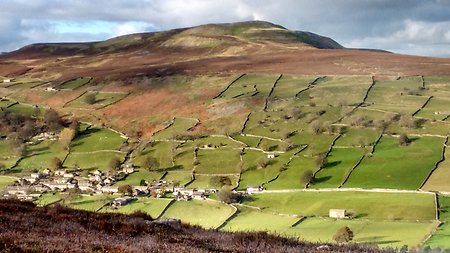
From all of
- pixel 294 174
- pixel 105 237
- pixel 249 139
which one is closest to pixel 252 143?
pixel 249 139

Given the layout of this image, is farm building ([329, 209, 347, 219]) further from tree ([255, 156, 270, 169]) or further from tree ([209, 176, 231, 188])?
tree ([255, 156, 270, 169])

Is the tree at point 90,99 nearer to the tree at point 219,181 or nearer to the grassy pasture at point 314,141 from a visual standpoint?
the grassy pasture at point 314,141

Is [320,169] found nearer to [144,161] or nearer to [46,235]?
→ [144,161]

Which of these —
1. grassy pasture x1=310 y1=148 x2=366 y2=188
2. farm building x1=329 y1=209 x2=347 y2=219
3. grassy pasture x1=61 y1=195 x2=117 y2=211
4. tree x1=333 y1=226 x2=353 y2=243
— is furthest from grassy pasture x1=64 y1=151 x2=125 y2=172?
tree x1=333 y1=226 x2=353 y2=243

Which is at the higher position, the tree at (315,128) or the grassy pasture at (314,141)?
the tree at (315,128)

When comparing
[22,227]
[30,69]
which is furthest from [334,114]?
[30,69]

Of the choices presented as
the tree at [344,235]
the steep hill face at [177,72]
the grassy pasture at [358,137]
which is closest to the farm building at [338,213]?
the tree at [344,235]
